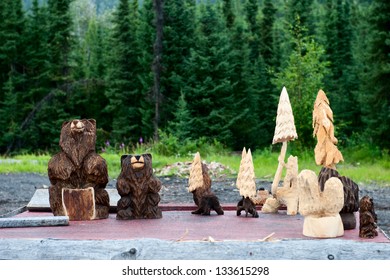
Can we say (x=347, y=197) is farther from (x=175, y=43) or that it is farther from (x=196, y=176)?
(x=175, y=43)

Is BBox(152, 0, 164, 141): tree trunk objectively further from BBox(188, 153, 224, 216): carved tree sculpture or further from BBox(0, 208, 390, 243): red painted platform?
BBox(0, 208, 390, 243): red painted platform

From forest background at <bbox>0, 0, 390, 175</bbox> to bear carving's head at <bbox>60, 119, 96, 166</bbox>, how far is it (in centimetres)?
1605

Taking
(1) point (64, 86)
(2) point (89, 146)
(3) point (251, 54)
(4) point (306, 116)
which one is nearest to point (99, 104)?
(1) point (64, 86)

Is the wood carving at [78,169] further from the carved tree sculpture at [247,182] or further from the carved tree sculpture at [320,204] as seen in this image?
the carved tree sculpture at [320,204]

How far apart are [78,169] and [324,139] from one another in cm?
180

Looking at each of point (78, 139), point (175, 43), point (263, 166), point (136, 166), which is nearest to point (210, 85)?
point (175, 43)

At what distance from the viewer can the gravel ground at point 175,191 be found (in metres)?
8.70

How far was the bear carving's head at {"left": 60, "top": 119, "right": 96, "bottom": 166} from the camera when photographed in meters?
4.80

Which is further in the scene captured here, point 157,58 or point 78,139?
point 157,58

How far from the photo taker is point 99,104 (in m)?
29.5

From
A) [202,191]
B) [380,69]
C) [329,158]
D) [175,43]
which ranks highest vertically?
[175,43]

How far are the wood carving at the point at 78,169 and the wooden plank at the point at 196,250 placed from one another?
0.88m

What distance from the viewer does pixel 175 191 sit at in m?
9.80

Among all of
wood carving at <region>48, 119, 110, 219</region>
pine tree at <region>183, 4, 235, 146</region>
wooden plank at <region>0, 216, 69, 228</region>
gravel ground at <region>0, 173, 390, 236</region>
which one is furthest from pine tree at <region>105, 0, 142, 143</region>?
wooden plank at <region>0, 216, 69, 228</region>
